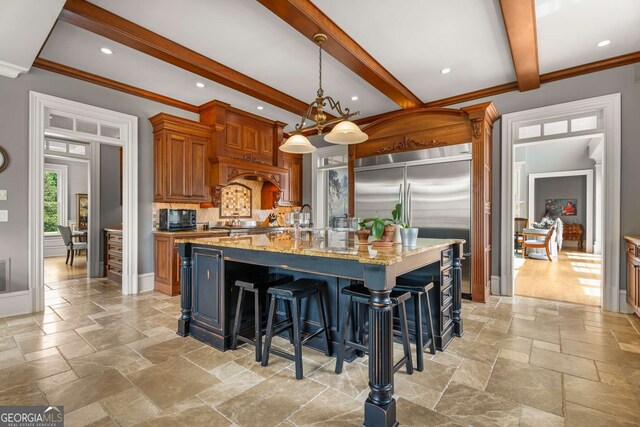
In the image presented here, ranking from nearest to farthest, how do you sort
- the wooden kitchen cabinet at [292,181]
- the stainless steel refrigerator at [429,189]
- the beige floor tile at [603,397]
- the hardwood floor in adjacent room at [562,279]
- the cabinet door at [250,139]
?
the beige floor tile at [603,397] < the stainless steel refrigerator at [429,189] < the hardwood floor in adjacent room at [562,279] < the cabinet door at [250,139] < the wooden kitchen cabinet at [292,181]

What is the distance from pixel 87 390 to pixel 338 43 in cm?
336

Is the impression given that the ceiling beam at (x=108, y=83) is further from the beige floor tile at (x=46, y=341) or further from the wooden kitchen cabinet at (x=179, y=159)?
the beige floor tile at (x=46, y=341)

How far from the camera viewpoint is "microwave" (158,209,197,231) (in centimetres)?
456

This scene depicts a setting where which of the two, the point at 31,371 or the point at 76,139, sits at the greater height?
the point at 76,139

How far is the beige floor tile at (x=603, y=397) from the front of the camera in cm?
179

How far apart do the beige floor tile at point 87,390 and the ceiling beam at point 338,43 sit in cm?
290

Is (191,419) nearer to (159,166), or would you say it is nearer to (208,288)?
(208,288)

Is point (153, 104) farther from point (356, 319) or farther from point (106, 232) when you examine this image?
point (356, 319)

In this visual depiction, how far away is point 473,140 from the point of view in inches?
158

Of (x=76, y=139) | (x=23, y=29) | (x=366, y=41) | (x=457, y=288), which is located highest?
(x=366, y=41)

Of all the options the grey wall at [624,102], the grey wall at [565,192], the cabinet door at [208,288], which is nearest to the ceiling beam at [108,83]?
the cabinet door at [208,288]

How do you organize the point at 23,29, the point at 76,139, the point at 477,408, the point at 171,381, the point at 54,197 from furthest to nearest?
1. the point at 54,197
2. the point at 76,139
3. the point at 23,29
4. the point at 171,381
5. the point at 477,408

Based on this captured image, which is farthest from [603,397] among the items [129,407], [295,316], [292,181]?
[292,181]

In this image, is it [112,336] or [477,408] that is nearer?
[477,408]
